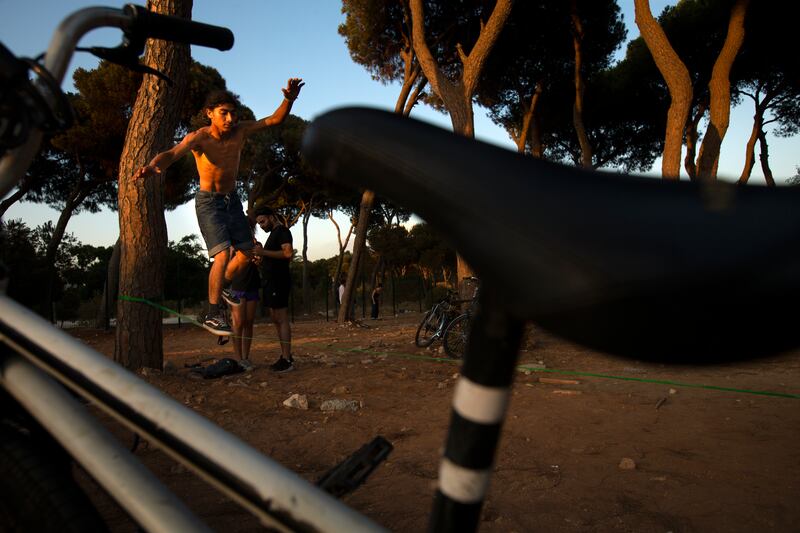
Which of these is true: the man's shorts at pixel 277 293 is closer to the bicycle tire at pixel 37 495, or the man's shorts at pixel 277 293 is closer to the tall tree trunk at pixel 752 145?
the bicycle tire at pixel 37 495

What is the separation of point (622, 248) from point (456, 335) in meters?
7.18

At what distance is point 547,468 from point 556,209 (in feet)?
8.42

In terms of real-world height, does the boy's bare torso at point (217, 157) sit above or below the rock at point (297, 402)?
above

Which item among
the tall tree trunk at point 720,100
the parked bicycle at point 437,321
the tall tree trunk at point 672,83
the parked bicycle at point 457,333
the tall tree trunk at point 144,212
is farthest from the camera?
the tall tree trunk at point 720,100

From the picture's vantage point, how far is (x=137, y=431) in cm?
83

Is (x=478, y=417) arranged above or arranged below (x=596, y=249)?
below

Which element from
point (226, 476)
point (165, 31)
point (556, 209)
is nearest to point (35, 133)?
point (165, 31)

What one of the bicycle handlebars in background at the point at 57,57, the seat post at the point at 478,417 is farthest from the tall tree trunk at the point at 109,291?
the seat post at the point at 478,417

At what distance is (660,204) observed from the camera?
502mm

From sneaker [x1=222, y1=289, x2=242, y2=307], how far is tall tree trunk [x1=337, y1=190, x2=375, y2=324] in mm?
6073

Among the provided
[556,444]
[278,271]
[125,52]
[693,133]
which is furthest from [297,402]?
[693,133]

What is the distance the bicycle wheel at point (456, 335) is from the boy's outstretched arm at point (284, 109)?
4.00m

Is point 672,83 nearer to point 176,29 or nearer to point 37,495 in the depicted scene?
point 176,29

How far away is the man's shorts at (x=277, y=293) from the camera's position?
6066mm
